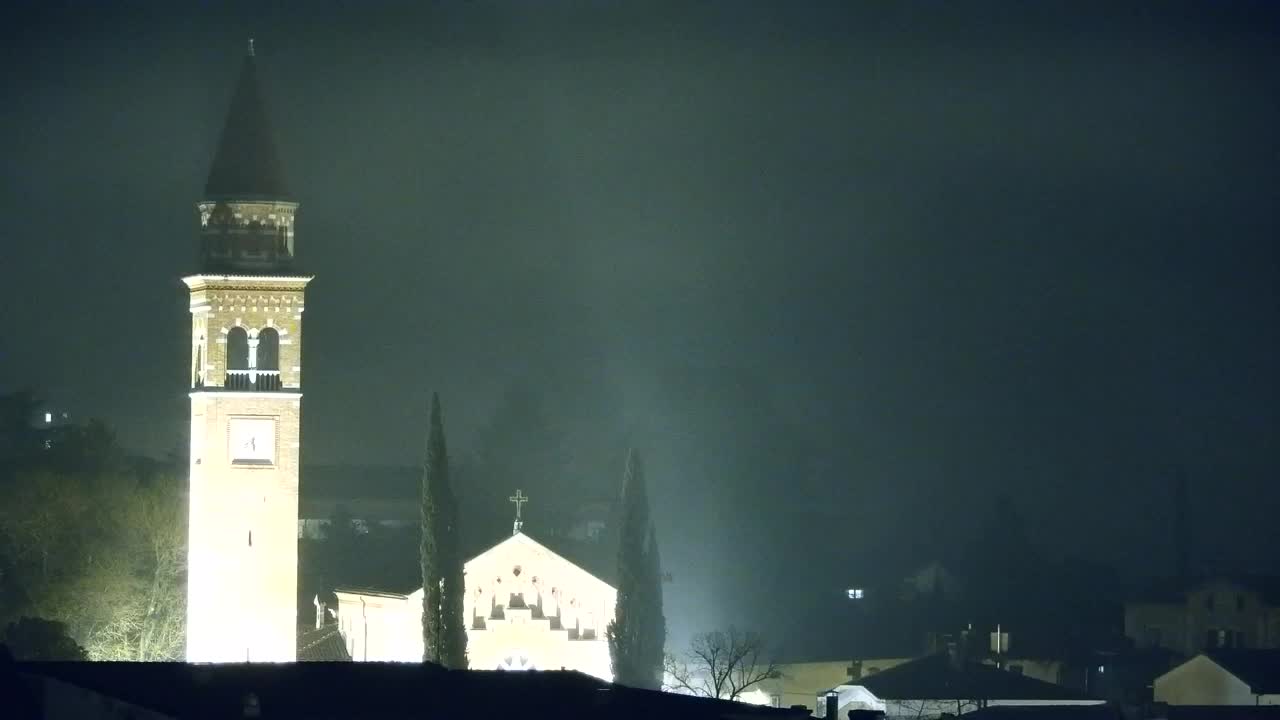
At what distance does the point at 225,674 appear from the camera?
144 ft

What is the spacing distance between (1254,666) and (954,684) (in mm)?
11726

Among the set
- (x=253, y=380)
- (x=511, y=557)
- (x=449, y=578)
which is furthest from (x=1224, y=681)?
(x=253, y=380)

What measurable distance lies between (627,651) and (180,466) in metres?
36.6

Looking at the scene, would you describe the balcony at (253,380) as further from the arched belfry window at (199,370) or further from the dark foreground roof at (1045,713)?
the dark foreground roof at (1045,713)

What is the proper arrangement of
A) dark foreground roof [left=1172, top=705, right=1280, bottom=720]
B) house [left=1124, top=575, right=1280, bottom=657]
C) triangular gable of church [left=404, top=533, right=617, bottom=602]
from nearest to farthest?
dark foreground roof [left=1172, top=705, right=1280, bottom=720] < triangular gable of church [left=404, top=533, right=617, bottom=602] < house [left=1124, top=575, right=1280, bottom=657]

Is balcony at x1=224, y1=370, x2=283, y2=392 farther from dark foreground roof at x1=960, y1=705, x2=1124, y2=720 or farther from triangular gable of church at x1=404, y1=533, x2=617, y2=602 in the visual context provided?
dark foreground roof at x1=960, y1=705, x2=1124, y2=720

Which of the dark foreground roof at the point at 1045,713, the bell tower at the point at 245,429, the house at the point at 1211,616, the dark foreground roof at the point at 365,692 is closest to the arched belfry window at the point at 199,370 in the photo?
the bell tower at the point at 245,429

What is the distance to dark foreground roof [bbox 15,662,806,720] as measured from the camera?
133 feet

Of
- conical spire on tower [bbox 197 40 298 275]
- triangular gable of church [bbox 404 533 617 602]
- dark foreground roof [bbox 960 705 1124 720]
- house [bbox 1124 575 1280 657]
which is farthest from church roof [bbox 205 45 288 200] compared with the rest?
house [bbox 1124 575 1280 657]

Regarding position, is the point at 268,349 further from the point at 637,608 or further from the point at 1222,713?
the point at 1222,713

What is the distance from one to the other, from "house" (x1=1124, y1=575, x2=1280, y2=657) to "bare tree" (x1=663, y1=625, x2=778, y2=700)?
16.3 metres

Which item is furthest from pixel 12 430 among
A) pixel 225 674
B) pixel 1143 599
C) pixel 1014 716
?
pixel 225 674

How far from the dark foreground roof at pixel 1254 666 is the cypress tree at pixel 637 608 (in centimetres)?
1578

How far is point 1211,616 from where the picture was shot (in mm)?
110188
